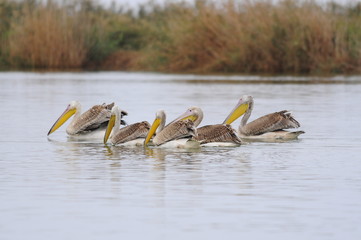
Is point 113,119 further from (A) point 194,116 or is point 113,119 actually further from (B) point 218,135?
(B) point 218,135

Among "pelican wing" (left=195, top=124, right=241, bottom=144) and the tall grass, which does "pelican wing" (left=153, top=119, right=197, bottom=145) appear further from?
the tall grass

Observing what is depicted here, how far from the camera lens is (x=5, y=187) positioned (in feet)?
22.9

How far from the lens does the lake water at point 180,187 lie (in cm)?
555

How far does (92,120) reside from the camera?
1109cm

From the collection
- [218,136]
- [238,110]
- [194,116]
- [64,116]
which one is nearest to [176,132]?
[218,136]

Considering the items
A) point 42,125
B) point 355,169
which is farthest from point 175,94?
point 355,169

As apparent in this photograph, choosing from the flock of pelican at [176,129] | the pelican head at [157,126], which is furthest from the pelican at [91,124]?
the pelican head at [157,126]

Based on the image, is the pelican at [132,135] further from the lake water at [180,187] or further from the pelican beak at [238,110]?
the pelican beak at [238,110]

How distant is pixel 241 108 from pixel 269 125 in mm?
815

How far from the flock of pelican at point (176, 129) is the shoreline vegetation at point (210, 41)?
17571mm

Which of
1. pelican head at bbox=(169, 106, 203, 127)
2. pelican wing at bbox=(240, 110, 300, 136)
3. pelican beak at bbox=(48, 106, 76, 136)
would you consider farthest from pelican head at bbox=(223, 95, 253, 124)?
pelican beak at bbox=(48, 106, 76, 136)

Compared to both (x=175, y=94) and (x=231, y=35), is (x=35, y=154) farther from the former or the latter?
(x=231, y=35)

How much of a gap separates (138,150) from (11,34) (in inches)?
1078

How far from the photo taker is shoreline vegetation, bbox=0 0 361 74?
2967cm
